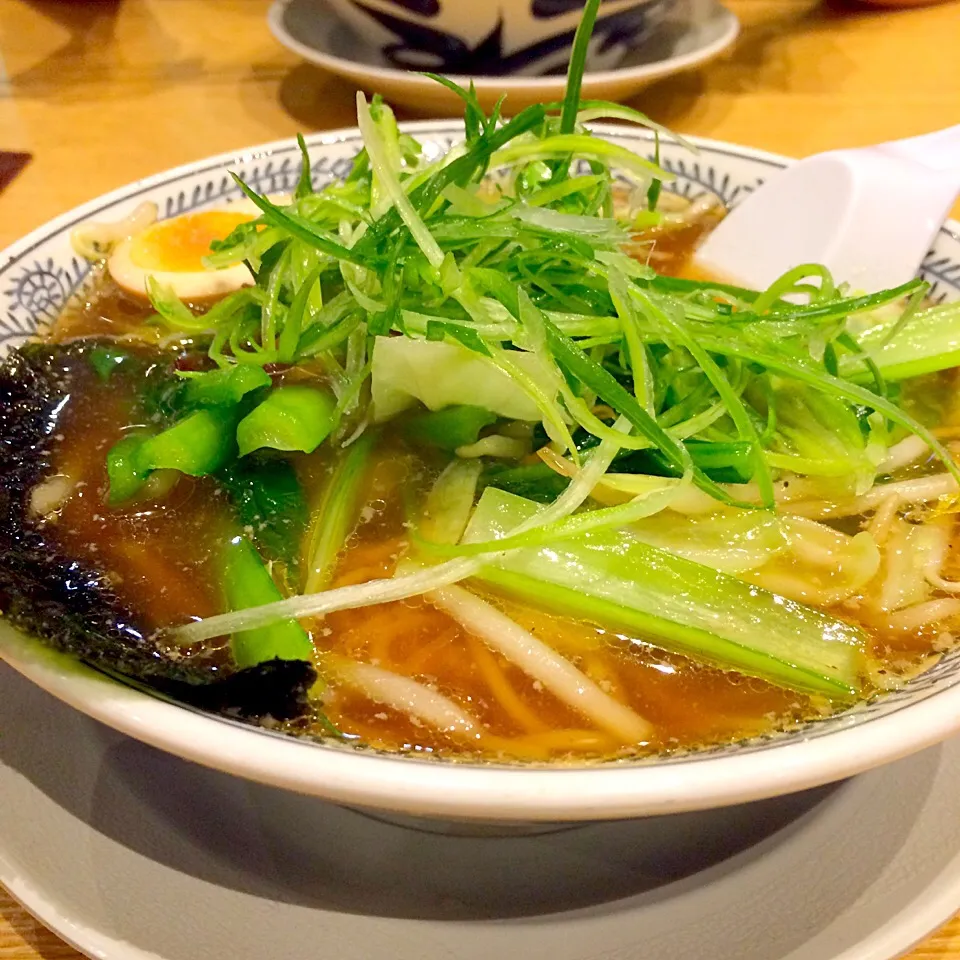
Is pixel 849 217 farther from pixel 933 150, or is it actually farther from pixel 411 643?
pixel 411 643

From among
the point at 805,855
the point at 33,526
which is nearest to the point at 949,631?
the point at 805,855

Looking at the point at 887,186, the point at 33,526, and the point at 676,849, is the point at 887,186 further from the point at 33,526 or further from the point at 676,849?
the point at 33,526

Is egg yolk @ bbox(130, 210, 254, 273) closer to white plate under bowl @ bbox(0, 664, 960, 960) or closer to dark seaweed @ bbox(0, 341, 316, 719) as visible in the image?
dark seaweed @ bbox(0, 341, 316, 719)

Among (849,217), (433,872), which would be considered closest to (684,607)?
(433,872)

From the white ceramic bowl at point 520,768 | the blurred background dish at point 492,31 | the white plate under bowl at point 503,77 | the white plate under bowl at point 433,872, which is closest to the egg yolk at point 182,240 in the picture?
the white plate under bowl at point 503,77

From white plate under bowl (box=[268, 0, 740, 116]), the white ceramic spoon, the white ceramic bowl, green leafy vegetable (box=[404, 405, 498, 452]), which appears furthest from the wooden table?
the white ceramic bowl

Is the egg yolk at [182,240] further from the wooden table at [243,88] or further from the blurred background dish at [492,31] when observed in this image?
the blurred background dish at [492,31]
